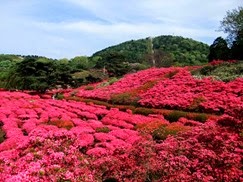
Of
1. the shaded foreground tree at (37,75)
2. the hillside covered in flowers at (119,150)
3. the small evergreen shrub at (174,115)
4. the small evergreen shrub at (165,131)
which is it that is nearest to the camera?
the hillside covered in flowers at (119,150)

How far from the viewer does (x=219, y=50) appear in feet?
139

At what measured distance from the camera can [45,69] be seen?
39.0 m

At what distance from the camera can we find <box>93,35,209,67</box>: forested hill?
65.1 m

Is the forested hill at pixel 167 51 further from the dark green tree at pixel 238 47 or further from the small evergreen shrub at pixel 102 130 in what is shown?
the small evergreen shrub at pixel 102 130

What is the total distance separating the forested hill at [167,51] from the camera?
65131mm

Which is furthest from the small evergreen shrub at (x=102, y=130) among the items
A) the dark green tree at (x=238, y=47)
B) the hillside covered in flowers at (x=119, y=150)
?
the dark green tree at (x=238, y=47)

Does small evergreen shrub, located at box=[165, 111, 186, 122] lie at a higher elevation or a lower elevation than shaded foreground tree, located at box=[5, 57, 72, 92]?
lower

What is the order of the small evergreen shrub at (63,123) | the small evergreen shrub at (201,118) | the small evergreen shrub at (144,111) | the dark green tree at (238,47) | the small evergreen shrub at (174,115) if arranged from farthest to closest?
the dark green tree at (238,47) < the small evergreen shrub at (144,111) < the small evergreen shrub at (174,115) < the small evergreen shrub at (201,118) < the small evergreen shrub at (63,123)

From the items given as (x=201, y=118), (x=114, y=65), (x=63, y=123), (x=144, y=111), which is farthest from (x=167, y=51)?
(x=63, y=123)

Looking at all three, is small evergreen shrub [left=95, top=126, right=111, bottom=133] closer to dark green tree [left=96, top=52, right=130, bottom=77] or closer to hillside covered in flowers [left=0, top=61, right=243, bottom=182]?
hillside covered in flowers [left=0, top=61, right=243, bottom=182]

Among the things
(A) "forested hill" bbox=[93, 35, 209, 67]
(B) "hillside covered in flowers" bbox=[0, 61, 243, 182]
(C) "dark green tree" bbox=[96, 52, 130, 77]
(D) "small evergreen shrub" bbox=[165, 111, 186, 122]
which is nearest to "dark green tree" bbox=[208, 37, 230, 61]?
(C) "dark green tree" bbox=[96, 52, 130, 77]

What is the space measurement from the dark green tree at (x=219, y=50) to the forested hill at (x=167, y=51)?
1591 cm

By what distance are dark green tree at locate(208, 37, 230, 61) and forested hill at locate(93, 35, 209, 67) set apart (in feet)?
52.2

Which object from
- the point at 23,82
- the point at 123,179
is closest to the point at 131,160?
the point at 123,179
